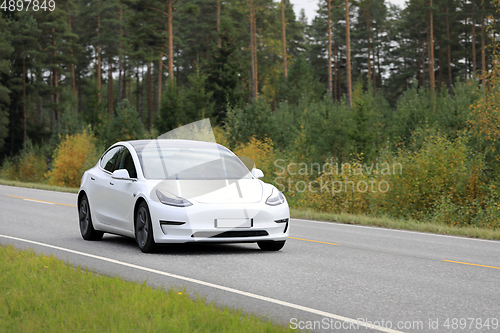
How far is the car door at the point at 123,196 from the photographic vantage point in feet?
32.0

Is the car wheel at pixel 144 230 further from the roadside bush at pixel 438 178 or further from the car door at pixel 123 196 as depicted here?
the roadside bush at pixel 438 178

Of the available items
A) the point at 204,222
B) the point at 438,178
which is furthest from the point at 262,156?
the point at 204,222

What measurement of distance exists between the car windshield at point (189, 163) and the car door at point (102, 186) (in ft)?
2.76

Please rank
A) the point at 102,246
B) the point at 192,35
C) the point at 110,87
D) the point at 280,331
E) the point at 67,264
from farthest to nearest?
1. the point at 110,87
2. the point at 192,35
3. the point at 102,246
4. the point at 67,264
5. the point at 280,331

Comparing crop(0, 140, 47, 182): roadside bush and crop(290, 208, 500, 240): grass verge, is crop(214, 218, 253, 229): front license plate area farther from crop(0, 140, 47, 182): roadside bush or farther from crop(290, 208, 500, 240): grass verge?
crop(0, 140, 47, 182): roadside bush

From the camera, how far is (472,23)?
57.2m

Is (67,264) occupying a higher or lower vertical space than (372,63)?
lower

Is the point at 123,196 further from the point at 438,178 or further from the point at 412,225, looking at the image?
the point at 438,178

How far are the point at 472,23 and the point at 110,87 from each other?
4462 centimetres

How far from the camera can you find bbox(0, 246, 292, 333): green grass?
504cm

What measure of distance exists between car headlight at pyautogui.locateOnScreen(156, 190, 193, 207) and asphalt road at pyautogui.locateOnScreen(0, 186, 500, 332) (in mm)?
806

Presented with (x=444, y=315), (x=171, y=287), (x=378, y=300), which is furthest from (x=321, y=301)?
(x=171, y=287)

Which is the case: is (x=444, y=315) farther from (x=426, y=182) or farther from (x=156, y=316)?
(x=426, y=182)

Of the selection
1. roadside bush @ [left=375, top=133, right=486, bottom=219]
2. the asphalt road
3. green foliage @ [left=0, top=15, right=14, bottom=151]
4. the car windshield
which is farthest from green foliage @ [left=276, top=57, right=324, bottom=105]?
the car windshield
